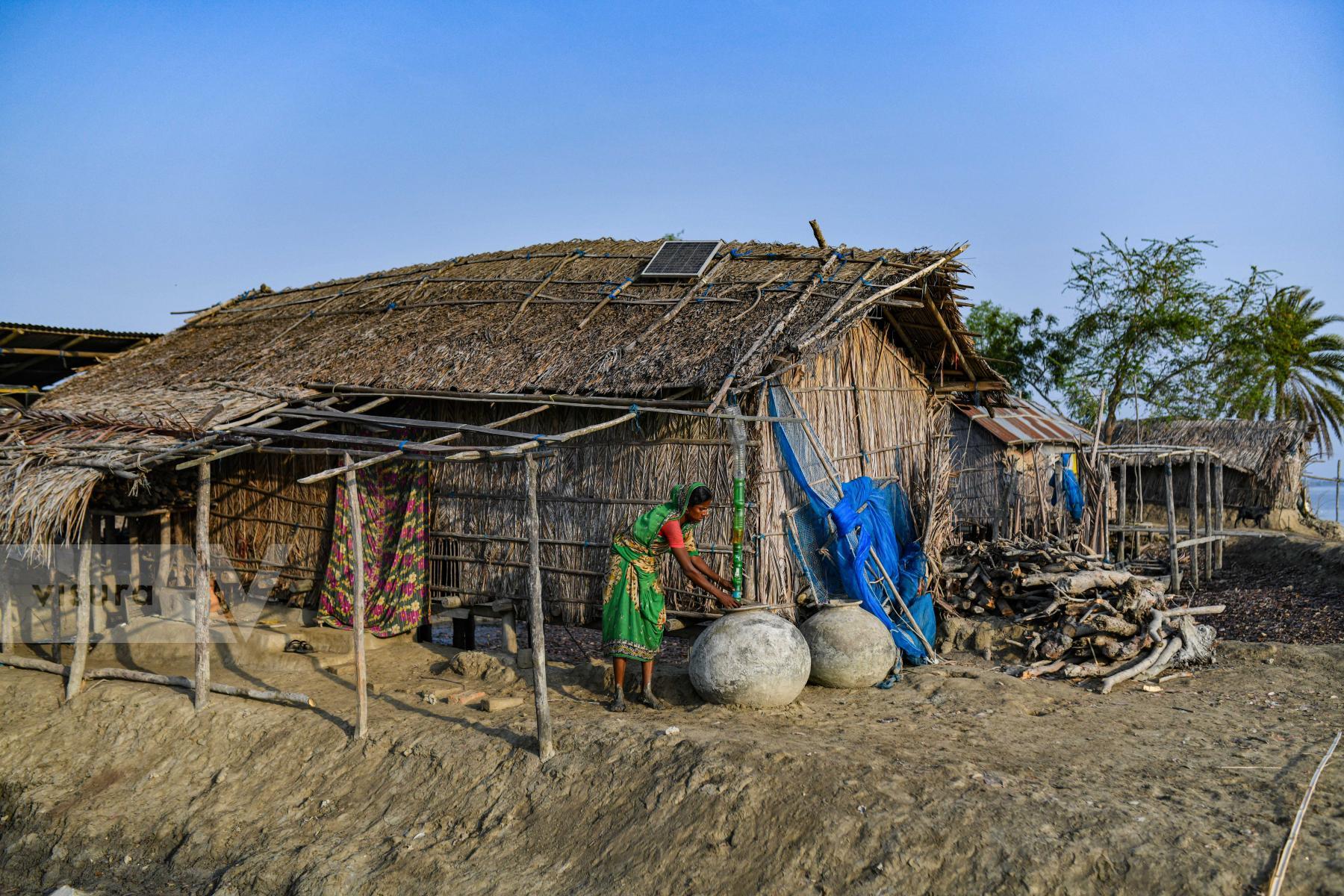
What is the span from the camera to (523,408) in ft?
27.9

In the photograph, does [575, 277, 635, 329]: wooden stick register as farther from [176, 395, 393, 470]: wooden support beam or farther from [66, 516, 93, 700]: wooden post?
[66, 516, 93, 700]: wooden post

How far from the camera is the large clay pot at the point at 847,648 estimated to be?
698cm

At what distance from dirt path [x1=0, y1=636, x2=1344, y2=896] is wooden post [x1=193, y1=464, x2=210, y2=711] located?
282 mm

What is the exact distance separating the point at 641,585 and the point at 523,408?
2.63 m

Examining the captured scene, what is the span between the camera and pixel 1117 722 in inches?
251

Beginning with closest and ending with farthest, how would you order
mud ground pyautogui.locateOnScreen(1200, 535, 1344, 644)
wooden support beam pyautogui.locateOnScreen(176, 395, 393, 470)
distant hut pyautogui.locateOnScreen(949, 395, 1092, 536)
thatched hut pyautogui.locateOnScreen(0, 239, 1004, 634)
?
wooden support beam pyautogui.locateOnScreen(176, 395, 393, 470) < thatched hut pyautogui.locateOnScreen(0, 239, 1004, 634) < mud ground pyautogui.locateOnScreen(1200, 535, 1344, 644) < distant hut pyautogui.locateOnScreen(949, 395, 1092, 536)

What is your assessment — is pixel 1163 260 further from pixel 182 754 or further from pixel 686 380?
pixel 182 754

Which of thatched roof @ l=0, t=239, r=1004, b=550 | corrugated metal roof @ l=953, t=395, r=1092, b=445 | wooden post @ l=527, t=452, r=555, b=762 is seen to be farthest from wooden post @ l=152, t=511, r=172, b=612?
corrugated metal roof @ l=953, t=395, r=1092, b=445

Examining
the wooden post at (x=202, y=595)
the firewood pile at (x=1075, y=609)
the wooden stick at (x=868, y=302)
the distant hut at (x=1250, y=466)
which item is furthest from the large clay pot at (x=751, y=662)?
the distant hut at (x=1250, y=466)

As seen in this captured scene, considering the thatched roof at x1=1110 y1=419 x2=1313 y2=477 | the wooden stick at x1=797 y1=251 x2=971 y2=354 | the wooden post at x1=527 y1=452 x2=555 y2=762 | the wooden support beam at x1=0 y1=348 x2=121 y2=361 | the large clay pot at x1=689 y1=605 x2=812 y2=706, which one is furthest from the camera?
the thatched roof at x1=1110 y1=419 x2=1313 y2=477

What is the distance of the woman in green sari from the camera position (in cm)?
639

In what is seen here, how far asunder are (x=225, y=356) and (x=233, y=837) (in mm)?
6495

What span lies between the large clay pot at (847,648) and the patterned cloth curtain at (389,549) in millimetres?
3876

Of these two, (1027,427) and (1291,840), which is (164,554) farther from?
(1027,427)
